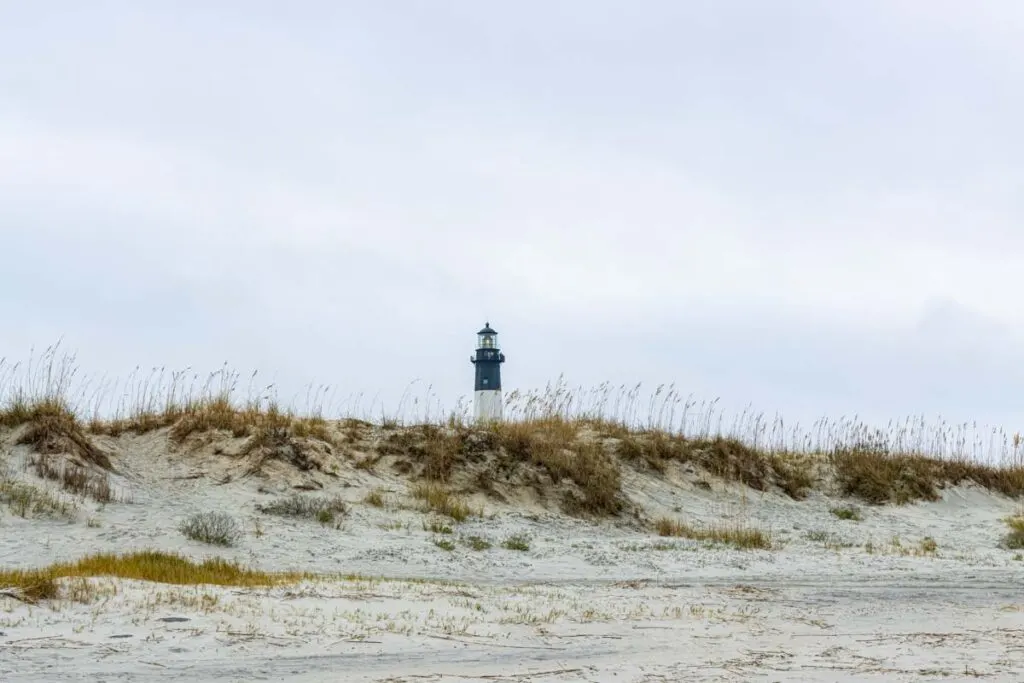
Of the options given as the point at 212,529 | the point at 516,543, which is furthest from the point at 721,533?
the point at 212,529

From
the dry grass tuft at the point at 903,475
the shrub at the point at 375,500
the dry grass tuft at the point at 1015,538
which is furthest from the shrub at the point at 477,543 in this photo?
the dry grass tuft at the point at 903,475

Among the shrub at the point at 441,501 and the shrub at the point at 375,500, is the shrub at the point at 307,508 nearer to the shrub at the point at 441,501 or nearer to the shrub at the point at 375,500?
the shrub at the point at 375,500

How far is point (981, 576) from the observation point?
46.8 ft

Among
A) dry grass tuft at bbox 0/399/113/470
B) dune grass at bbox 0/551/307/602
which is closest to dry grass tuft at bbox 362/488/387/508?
dry grass tuft at bbox 0/399/113/470

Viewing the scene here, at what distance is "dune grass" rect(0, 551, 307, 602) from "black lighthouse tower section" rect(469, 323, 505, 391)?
2310 cm

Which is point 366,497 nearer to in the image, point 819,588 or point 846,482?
point 819,588

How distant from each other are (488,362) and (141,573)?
25444 mm

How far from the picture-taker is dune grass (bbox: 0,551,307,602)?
9.02 metres

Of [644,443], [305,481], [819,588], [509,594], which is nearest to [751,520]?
[644,443]

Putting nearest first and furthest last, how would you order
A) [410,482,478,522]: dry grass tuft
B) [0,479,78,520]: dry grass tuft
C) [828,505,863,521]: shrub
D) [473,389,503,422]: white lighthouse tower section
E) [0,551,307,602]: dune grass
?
1. [0,551,307,602]: dune grass
2. [0,479,78,520]: dry grass tuft
3. [410,482,478,522]: dry grass tuft
4. [828,505,863,521]: shrub
5. [473,389,503,422]: white lighthouse tower section

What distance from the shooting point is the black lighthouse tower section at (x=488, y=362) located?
35594 mm

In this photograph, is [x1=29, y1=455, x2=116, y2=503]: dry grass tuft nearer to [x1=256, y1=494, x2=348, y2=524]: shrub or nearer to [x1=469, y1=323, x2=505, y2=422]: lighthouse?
[x1=256, y1=494, x2=348, y2=524]: shrub

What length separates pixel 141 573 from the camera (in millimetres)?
10562

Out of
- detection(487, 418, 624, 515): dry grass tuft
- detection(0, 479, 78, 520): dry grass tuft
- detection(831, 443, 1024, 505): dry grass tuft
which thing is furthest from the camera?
detection(831, 443, 1024, 505): dry grass tuft
